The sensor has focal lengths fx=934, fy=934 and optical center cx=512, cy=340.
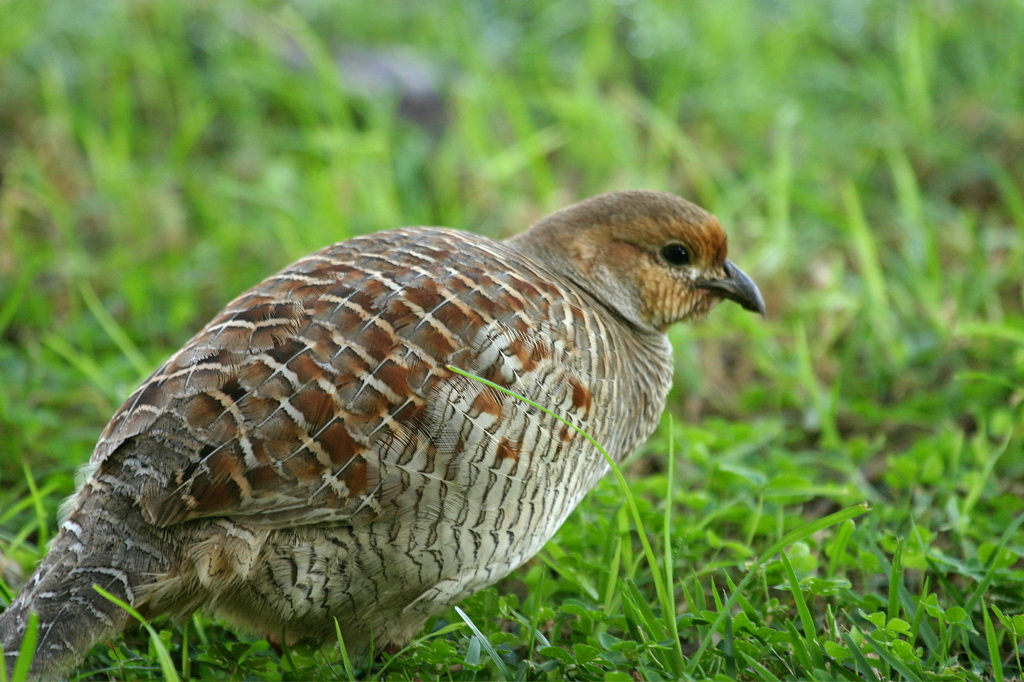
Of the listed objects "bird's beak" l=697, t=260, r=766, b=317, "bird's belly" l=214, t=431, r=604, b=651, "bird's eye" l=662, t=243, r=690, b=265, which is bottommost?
"bird's belly" l=214, t=431, r=604, b=651

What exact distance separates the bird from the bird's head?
18.7 inches

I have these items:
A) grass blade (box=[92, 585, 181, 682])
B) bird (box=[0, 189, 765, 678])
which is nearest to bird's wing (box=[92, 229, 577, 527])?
bird (box=[0, 189, 765, 678])

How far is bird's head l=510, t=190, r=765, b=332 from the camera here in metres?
3.45

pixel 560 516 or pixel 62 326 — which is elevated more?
pixel 62 326

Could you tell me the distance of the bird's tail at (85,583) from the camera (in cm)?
228

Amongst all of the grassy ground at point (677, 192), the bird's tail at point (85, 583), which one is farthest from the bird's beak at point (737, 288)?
the bird's tail at point (85, 583)

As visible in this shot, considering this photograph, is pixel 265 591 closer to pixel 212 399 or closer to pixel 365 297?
pixel 212 399

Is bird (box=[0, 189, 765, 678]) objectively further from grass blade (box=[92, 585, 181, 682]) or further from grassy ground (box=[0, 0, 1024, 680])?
grassy ground (box=[0, 0, 1024, 680])

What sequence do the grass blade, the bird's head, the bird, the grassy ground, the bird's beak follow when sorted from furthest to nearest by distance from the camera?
the bird's beak, the bird's head, the grassy ground, the bird, the grass blade

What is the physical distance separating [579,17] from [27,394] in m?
5.36

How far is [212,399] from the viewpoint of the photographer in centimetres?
242

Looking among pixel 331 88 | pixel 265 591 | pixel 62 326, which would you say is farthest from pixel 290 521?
pixel 331 88

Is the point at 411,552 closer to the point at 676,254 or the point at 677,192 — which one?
the point at 676,254

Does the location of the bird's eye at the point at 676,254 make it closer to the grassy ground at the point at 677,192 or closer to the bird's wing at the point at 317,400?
the grassy ground at the point at 677,192
